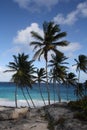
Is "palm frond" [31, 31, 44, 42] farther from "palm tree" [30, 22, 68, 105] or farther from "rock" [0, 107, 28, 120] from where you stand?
"rock" [0, 107, 28, 120]

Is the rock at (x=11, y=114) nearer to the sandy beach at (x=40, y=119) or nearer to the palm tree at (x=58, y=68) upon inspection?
the sandy beach at (x=40, y=119)

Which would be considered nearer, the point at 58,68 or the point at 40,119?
the point at 40,119

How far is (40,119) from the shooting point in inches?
861

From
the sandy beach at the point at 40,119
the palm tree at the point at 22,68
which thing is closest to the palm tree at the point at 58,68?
the palm tree at the point at 22,68

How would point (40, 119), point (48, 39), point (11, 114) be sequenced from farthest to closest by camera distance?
point (48, 39) → point (11, 114) → point (40, 119)

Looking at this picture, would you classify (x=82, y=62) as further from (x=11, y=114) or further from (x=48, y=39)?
(x=11, y=114)

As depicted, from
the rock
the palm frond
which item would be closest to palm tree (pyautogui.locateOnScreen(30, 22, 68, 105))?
the palm frond

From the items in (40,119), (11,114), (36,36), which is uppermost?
(36,36)

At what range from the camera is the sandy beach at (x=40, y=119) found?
18344mm

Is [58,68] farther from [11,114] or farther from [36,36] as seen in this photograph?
[11,114]

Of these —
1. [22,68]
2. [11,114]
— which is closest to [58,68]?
[22,68]

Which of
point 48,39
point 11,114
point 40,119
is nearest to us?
point 40,119

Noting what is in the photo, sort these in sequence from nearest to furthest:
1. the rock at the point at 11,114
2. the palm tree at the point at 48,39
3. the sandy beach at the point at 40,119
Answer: the sandy beach at the point at 40,119, the rock at the point at 11,114, the palm tree at the point at 48,39

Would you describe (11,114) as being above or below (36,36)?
below
